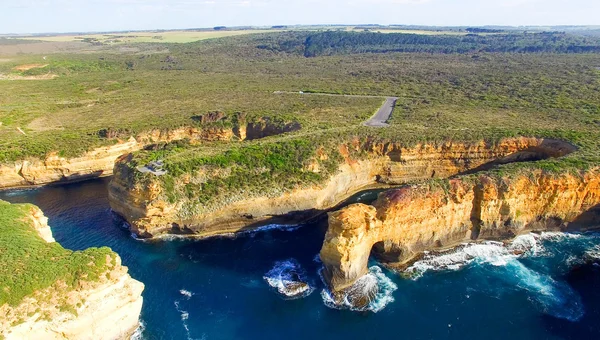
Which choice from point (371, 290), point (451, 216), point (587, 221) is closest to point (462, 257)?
point (451, 216)

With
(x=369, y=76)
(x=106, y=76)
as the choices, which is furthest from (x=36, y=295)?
(x=106, y=76)

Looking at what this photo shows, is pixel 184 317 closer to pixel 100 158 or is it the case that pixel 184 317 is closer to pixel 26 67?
pixel 100 158

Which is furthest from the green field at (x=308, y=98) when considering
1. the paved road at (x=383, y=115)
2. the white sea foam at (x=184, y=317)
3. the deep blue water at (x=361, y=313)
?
the white sea foam at (x=184, y=317)

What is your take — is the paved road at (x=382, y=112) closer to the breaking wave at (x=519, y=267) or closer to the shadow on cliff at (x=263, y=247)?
the shadow on cliff at (x=263, y=247)

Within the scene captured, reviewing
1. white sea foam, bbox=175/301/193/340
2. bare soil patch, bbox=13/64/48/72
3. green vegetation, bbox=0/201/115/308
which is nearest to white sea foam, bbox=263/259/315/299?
white sea foam, bbox=175/301/193/340

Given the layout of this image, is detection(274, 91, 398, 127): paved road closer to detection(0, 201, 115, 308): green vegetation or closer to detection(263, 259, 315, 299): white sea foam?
detection(263, 259, 315, 299): white sea foam

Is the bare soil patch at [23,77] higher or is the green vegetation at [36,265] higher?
the bare soil patch at [23,77]

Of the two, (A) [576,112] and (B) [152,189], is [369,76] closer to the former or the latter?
(A) [576,112]
